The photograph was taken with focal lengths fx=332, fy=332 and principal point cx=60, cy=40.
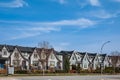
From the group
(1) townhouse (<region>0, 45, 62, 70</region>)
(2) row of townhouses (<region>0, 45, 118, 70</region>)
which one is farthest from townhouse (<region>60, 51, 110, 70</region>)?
(1) townhouse (<region>0, 45, 62, 70</region>)

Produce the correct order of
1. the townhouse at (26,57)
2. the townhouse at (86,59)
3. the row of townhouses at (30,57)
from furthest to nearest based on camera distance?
the townhouse at (86,59), the row of townhouses at (30,57), the townhouse at (26,57)

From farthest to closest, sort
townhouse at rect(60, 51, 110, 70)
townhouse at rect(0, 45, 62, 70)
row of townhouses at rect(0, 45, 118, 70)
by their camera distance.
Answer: townhouse at rect(60, 51, 110, 70)
row of townhouses at rect(0, 45, 118, 70)
townhouse at rect(0, 45, 62, 70)

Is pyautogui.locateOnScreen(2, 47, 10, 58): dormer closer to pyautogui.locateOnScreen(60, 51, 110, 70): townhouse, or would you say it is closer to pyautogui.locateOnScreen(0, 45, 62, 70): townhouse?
pyautogui.locateOnScreen(0, 45, 62, 70): townhouse

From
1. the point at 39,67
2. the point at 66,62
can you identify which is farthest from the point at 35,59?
the point at 66,62

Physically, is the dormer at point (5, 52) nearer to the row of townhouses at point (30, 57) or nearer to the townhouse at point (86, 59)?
the row of townhouses at point (30, 57)

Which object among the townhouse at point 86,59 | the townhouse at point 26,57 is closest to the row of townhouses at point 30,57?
the townhouse at point 26,57

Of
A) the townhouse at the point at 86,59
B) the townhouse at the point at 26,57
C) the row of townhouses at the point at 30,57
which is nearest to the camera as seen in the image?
the townhouse at the point at 26,57

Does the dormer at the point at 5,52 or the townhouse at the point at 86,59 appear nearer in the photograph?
the dormer at the point at 5,52

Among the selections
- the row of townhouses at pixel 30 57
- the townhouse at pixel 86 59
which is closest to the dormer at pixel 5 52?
the row of townhouses at pixel 30 57

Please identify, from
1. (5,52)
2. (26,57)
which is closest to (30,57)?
(26,57)

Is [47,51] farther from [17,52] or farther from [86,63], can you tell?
[86,63]

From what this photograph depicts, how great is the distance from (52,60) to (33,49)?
27.4ft

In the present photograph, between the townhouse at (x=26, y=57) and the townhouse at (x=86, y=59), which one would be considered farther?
the townhouse at (x=86, y=59)

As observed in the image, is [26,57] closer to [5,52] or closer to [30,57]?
[30,57]
